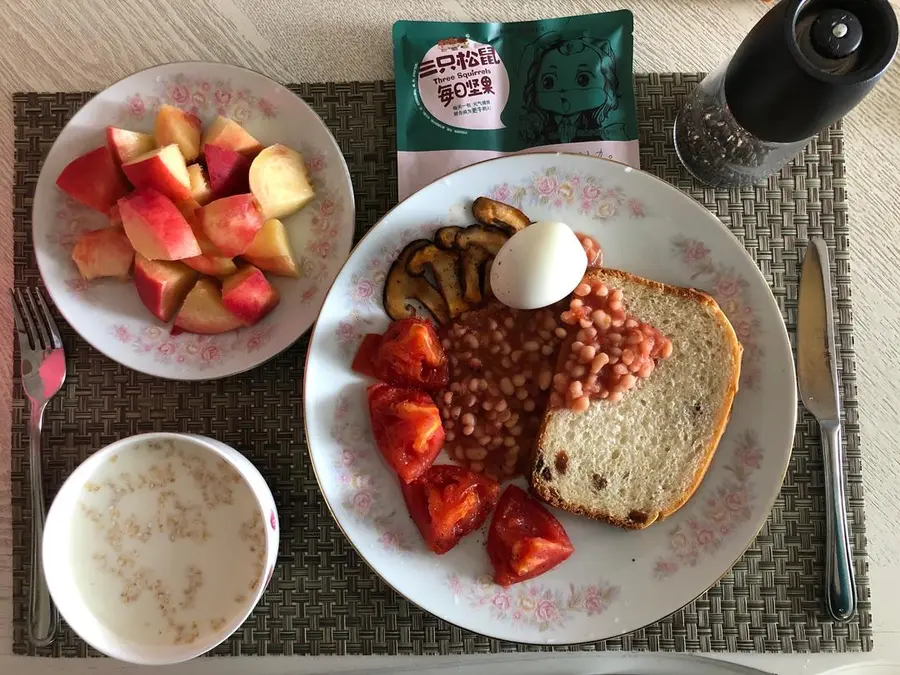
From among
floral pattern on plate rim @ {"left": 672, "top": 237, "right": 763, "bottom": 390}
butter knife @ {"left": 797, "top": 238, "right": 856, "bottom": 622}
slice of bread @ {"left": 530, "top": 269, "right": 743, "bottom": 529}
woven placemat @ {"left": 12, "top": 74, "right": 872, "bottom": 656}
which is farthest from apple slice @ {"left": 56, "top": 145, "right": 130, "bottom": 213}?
butter knife @ {"left": 797, "top": 238, "right": 856, "bottom": 622}

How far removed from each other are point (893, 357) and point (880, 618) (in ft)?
1.73

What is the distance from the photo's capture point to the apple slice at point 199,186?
48.2 inches

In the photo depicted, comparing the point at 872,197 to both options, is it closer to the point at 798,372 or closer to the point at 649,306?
the point at 798,372

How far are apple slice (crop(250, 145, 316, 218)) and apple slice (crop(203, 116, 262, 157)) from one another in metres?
0.03

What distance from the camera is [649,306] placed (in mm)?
1240

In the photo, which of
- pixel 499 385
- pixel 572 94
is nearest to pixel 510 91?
pixel 572 94

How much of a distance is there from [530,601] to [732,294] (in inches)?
26.8

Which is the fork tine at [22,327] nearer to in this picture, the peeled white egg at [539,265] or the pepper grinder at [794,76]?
the peeled white egg at [539,265]

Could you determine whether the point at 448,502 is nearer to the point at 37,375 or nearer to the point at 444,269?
the point at 444,269

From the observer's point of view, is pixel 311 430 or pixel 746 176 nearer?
pixel 311 430

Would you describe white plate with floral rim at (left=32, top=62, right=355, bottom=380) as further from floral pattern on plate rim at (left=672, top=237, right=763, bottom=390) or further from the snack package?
floral pattern on plate rim at (left=672, top=237, right=763, bottom=390)

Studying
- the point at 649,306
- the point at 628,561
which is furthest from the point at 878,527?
the point at 649,306

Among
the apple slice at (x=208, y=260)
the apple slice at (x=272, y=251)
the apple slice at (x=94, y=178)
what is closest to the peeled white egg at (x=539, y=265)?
the apple slice at (x=272, y=251)

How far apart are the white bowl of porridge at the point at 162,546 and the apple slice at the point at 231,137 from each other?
55cm
